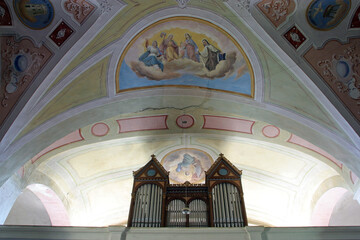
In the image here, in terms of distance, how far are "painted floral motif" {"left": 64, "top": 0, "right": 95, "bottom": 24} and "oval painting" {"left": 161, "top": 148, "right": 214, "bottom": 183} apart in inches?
198

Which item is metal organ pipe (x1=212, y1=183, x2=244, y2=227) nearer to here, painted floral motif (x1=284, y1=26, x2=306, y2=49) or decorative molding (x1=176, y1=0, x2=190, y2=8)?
painted floral motif (x1=284, y1=26, x2=306, y2=49)

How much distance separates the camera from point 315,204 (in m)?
9.95

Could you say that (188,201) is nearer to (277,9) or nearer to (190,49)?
(190,49)

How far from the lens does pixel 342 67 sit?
23.5ft

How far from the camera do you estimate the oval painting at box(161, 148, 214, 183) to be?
10.4 metres

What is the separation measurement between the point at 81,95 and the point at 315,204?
7.68 m

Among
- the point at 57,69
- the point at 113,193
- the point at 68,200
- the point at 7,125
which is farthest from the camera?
the point at 113,193

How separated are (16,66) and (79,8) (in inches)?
75.4

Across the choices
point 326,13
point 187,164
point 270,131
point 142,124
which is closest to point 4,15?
point 142,124

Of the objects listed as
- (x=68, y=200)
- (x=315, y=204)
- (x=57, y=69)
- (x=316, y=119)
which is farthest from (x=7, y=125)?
(x=315, y=204)

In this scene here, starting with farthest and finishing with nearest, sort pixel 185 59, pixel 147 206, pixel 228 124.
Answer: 1. pixel 228 124
2. pixel 185 59
3. pixel 147 206

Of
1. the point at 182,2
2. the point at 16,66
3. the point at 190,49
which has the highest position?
the point at 182,2

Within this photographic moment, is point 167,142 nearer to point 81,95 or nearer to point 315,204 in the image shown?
point 81,95

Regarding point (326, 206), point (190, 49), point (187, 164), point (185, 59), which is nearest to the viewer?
point (190, 49)
